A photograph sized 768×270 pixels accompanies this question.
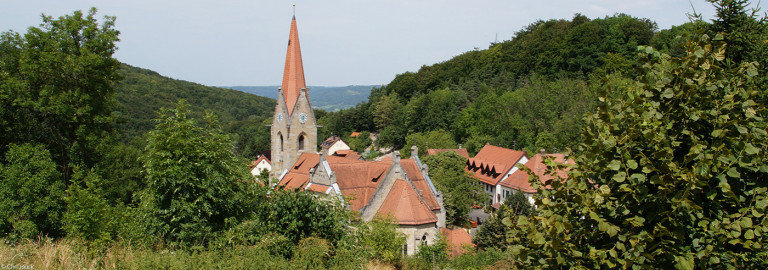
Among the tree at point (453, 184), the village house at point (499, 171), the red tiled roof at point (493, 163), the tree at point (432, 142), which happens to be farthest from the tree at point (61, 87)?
the tree at point (432, 142)

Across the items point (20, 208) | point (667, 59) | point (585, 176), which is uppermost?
point (667, 59)

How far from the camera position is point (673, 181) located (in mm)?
4375

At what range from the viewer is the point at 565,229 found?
4723 millimetres

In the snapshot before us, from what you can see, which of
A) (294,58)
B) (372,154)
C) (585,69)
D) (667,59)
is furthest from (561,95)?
(667,59)

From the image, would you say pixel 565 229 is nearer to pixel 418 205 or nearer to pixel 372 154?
pixel 418 205

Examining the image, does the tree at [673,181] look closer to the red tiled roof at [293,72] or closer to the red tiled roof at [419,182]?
the red tiled roof at [419,182]

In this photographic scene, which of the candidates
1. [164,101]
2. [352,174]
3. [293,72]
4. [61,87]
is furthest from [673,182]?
[164,101]

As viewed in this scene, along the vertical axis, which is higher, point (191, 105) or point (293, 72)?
point (293, 72)

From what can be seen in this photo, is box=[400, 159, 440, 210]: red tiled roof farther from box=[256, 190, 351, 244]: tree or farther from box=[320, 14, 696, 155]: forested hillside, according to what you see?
box=[320, 14, 696, 155]: forested hillside

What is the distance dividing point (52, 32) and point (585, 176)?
20.3 m

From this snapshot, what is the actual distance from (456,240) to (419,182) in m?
4.16

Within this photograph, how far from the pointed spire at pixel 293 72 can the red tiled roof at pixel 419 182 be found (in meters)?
10.7

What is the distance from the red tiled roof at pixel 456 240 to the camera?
2684cm

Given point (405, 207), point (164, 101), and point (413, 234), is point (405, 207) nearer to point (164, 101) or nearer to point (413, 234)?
point (413, 234)
